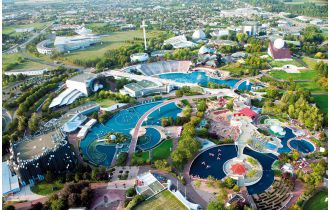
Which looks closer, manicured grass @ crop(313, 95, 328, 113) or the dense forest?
manicured grass @ crop(313, 95, 328, 113)

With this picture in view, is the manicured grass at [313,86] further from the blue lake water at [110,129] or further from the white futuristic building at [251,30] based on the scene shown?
the white futuristic building at [251,30]

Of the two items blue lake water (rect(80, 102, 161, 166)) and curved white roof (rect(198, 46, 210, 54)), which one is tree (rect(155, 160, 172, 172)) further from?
curved white roof (rect(198, 46, 210, 54))

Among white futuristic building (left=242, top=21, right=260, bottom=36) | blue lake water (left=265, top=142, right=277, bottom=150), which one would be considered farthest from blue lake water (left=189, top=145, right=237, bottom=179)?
white futuristic building (left=242, top=21, right=260, bottom=36)

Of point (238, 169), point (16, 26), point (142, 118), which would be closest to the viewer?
point (238, 169)

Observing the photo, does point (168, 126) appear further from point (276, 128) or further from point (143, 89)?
point (276, 128)

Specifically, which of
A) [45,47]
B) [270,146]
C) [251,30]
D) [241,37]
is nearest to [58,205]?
[270,146]

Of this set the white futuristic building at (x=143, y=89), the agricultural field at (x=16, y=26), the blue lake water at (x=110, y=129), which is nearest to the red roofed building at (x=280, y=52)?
the white futuristic building at (x=143, y=89)
